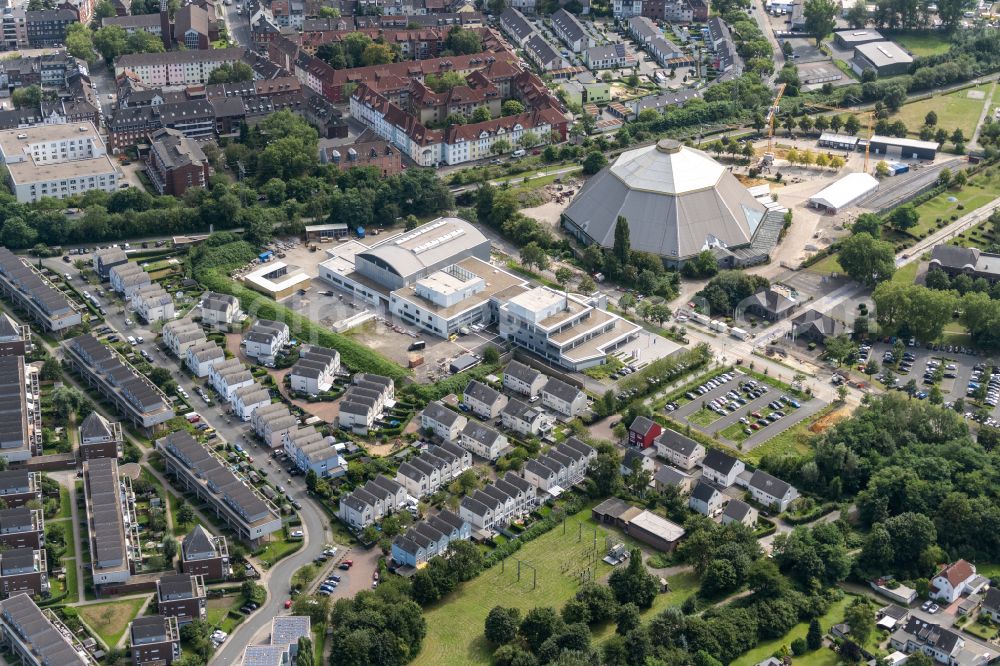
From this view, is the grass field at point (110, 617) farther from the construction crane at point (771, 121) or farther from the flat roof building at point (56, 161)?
the construction crane at point (771, 121)

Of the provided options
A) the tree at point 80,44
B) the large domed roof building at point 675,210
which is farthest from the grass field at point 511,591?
the tree at point 80,44

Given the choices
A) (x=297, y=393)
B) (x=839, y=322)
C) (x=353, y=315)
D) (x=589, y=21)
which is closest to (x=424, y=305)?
(x=353, y=315)

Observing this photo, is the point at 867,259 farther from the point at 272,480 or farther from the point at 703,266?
the point at 272,480

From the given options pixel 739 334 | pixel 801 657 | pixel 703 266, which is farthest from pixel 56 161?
pixel 801 657

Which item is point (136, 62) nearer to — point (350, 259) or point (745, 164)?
point (350, 259)

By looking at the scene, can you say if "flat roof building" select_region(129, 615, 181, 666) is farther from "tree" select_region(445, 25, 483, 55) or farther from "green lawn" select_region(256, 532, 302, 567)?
"tree" select_region(445, 25, 483, 55)

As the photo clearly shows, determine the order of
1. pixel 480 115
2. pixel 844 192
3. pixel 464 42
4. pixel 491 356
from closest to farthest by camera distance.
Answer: pixel 491 356
pixel 844 192
pixel 480 115
pixel 464 42

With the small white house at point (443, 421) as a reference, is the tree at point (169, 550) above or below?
below
